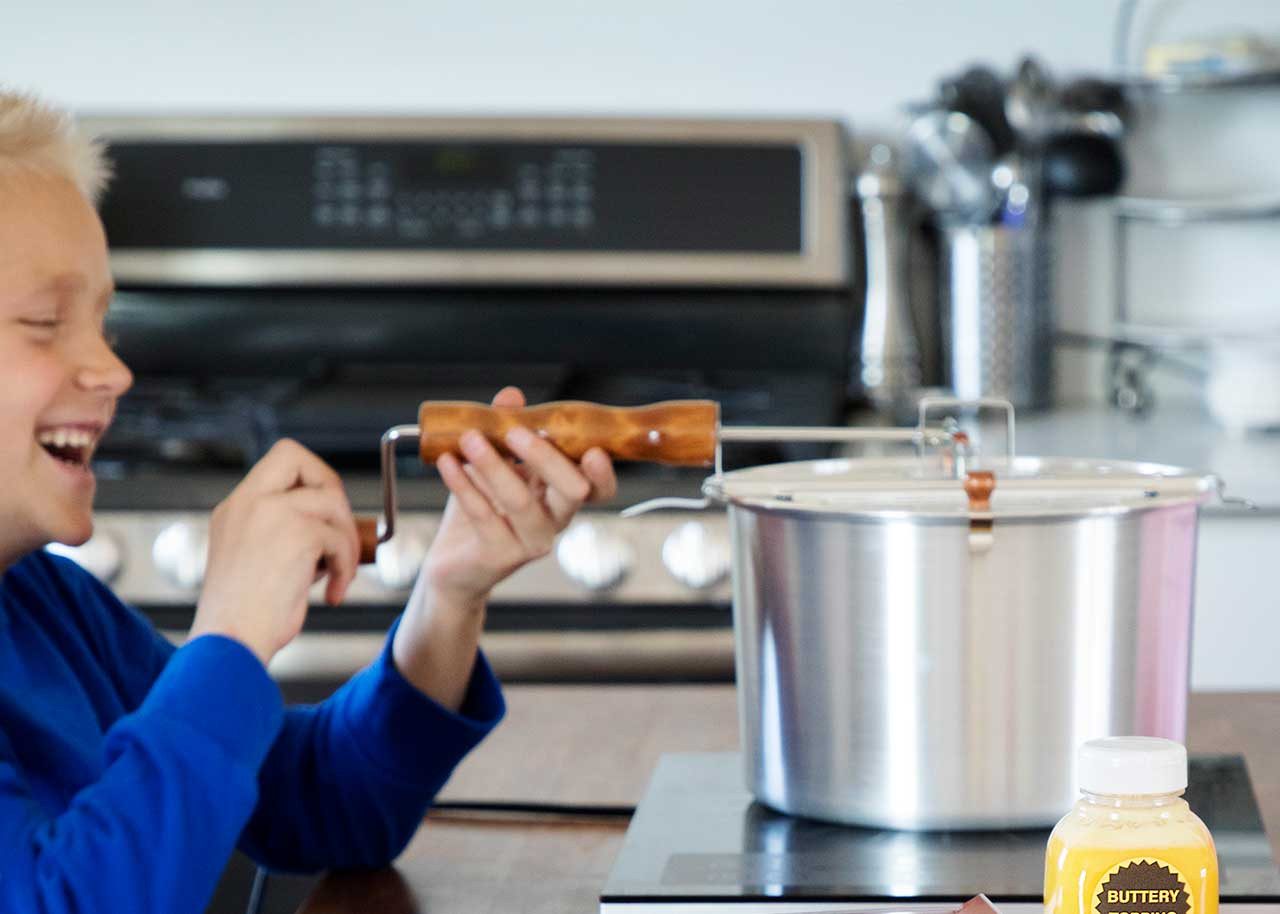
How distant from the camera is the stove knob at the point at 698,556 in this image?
5.34 ft

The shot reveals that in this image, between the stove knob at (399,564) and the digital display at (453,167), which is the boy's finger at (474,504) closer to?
the stove knob at (399,564)

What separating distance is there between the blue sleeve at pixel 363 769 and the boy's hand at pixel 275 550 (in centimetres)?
12

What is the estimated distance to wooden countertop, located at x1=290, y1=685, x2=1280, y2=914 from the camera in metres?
0.82

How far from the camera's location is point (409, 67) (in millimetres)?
2145

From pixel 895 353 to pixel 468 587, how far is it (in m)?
1.20

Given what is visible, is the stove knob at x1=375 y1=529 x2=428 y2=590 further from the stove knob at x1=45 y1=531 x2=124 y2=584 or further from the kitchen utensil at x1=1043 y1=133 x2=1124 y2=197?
the kitchen utensil at x1=1043 y1=133 x2=1124 y2=197

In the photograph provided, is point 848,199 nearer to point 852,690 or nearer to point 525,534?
point 525,534

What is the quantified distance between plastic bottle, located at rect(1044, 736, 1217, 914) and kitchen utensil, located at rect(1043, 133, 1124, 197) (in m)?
1.62

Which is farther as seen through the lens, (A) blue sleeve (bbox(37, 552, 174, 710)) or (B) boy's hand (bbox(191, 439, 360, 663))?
(A) blue sleeve (bbox(37, 552, 174, 710))

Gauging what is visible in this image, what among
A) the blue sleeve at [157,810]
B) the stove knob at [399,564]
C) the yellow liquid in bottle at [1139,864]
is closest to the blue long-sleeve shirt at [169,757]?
the blue sleeve at [157,810]

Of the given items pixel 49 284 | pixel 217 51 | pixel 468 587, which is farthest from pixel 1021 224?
pixel 49 284

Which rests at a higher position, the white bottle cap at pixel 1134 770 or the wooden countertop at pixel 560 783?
the white bottle cap at pixel 1134 770

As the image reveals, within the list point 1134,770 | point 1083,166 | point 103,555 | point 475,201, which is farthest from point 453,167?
point 1134,770

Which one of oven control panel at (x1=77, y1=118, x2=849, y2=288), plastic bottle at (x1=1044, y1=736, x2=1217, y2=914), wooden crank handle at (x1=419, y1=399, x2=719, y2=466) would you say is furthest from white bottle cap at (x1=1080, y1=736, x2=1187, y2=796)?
oven control panel at (x1=77, y1=118, x2=849, y2=288)
